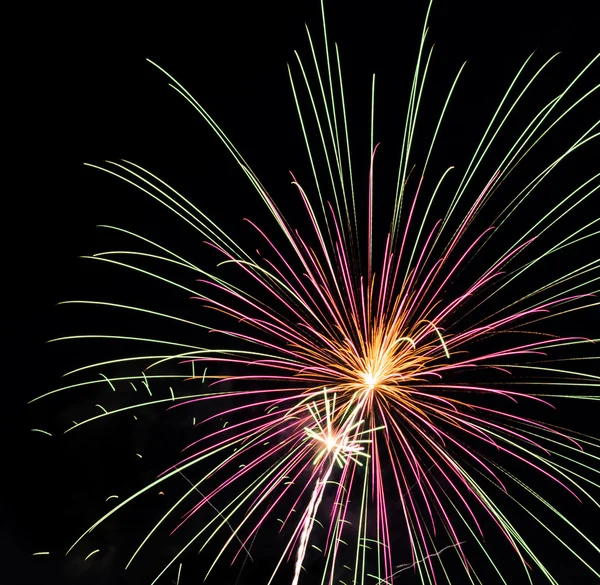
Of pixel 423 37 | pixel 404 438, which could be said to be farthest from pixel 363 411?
pixel 423 37

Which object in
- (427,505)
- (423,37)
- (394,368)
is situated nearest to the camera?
(427,505)

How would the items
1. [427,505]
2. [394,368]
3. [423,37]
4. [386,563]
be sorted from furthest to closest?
[394,368], [423,37], [427,505], [386,563]

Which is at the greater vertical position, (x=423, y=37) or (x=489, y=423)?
(x=423, y=37)

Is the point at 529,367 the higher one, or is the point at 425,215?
the point at 425,215

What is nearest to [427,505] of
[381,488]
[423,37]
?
[381,488]

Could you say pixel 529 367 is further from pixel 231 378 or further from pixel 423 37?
pixel 423 37

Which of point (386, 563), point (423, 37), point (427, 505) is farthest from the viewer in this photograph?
point (423, 37)

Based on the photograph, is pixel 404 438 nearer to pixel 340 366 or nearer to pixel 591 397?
pixel 340 366

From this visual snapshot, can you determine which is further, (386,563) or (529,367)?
(529,367)

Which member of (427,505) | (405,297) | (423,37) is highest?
(423,37)
